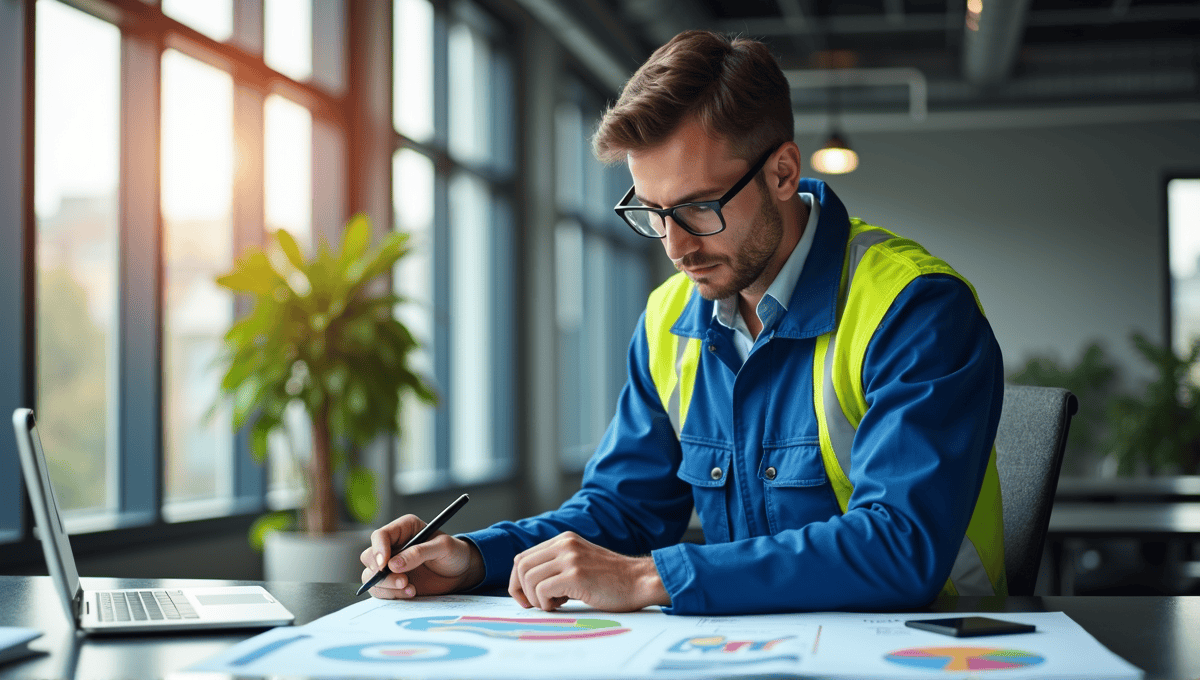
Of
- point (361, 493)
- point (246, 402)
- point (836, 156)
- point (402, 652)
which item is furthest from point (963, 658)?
point (836, 156)

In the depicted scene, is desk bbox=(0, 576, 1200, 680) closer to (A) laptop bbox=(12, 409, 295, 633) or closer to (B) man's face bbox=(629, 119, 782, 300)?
(A) laptop bbox=(12, 409, 295, 633)

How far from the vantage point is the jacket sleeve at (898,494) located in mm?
1275

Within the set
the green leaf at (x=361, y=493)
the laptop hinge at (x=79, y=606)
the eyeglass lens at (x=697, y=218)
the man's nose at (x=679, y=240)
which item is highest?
the eyeglass lens at (x=697, y=218)

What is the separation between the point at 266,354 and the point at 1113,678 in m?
3.50

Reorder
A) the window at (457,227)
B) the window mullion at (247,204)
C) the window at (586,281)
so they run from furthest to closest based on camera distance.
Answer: the window at (586,281) < the window at (457,227) < the window mullion at (247,204)

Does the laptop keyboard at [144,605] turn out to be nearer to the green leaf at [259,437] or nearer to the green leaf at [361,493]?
the green leaf at [259,437]

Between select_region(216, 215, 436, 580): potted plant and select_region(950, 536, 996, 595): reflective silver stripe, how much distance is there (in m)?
2.82

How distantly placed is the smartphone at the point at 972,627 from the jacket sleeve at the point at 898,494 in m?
0.12

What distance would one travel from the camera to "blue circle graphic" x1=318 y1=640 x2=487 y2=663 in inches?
Result: 41.7

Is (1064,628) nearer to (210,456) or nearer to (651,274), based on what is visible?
(210,456)

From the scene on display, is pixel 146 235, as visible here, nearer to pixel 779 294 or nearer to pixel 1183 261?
pixel 779 294

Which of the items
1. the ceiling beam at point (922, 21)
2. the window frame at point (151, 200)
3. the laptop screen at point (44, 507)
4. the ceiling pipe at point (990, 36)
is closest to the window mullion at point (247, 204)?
the window frame at point (151, 200)

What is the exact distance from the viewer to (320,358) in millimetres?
4117

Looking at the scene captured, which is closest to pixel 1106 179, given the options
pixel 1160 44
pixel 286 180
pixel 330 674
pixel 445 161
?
pixel 1160 44
